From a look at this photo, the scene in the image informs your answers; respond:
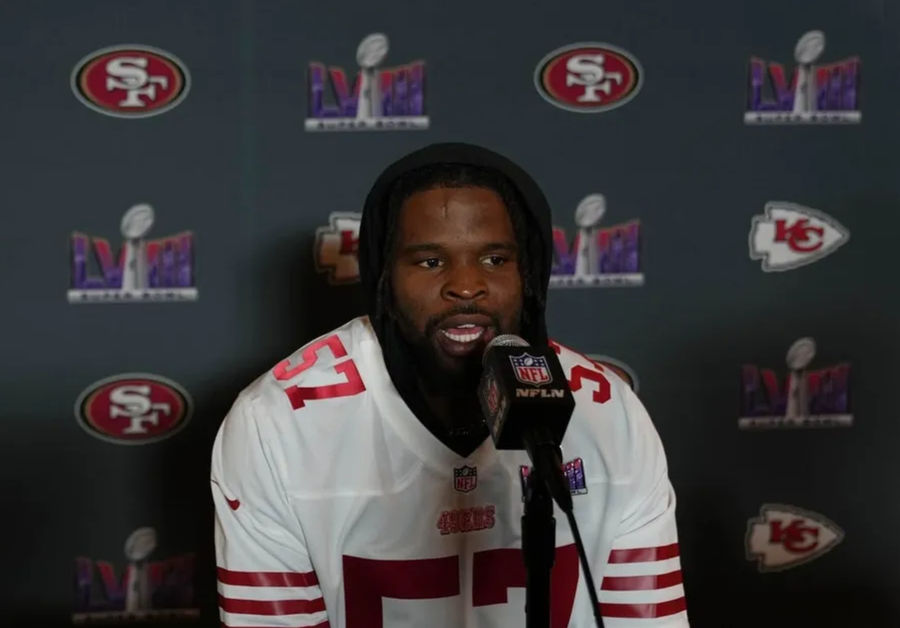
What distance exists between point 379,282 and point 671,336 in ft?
2.47

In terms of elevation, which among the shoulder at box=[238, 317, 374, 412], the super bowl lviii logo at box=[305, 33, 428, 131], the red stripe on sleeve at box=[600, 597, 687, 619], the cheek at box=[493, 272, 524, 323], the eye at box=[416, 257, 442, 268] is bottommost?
the red stripe on sleeve at box=[600, 597, 687, 619]

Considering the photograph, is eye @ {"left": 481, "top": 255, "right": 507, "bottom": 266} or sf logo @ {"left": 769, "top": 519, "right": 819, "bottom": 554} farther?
sf logo @ {"left": 769, "top": 519, "right": 819, "bottom": 554}

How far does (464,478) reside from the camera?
46.0 inches

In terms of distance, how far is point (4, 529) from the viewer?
1726 mm

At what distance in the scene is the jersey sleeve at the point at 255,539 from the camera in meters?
1.07

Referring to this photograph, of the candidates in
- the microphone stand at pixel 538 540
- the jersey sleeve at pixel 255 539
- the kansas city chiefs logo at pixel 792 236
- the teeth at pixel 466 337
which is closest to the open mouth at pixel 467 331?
the teeth at pixel 466 337

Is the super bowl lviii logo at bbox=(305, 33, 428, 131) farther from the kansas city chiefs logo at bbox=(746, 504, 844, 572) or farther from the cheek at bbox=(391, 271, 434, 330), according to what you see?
the kansas city chiefs logo at bbox=(746, 504, 844, 572)

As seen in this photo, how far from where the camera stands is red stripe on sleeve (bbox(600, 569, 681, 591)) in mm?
1121

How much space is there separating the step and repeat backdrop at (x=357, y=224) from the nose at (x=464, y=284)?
0.64 metres

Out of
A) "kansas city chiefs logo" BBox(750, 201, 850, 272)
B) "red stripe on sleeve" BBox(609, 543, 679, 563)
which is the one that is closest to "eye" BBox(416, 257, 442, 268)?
"red stripe on sleeve" BBox(609, 543, 679, 563)

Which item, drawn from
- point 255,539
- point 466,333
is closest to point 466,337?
point 466,333

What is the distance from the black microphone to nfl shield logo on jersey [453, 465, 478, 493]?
411 millimetres

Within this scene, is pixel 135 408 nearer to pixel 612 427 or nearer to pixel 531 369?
pixel 612 427

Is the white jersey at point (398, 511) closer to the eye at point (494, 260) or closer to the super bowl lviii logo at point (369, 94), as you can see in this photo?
the eye at point (494, 260)
